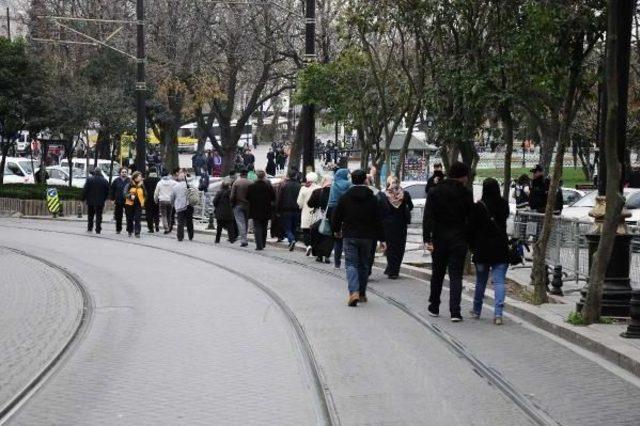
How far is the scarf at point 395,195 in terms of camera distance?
18266 mm

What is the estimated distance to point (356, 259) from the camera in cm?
1480

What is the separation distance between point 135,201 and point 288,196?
5.02 metres

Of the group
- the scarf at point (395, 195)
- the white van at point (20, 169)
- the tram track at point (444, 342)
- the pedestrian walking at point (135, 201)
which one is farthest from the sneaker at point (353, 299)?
the white van at point (20, 169)

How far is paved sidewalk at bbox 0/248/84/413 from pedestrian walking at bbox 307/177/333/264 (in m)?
4.33

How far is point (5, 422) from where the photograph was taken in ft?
27.4

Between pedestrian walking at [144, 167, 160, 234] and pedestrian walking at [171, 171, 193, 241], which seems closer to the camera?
pedestrian walking at [171, 171, 193, 241]

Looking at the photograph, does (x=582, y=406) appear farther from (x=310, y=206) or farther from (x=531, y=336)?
(x=310, y=206)

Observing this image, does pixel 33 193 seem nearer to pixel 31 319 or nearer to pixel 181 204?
pixel 181 204

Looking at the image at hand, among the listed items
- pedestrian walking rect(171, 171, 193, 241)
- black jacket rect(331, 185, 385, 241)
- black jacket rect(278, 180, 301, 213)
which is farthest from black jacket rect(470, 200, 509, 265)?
pedestrian walking rect(171, 171, 193, 241)

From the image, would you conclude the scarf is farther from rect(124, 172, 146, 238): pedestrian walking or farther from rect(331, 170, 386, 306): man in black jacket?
rect(124, 172, 146, 238): pedestrian walking

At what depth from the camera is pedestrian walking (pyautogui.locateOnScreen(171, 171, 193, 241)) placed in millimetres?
26625

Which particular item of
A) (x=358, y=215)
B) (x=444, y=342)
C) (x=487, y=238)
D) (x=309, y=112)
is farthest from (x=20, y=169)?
(x=444, y=342)

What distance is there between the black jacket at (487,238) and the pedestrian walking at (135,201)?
15824 millimetres

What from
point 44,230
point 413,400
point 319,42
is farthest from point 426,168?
point 413,400
